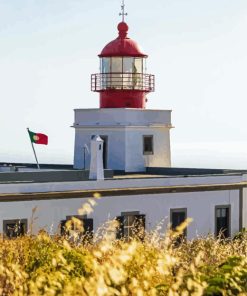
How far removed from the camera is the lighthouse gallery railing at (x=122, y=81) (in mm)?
38938

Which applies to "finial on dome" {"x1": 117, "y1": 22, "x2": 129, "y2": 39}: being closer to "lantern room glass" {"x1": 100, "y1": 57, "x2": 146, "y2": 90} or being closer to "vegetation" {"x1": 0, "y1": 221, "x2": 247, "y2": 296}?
"lantern room glass" {"x1": 100, "y1": 57, "x2": 146, "y2": 90}

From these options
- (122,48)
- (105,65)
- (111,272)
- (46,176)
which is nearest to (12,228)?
(46,176)

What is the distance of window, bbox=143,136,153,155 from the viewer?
3834 centimetres

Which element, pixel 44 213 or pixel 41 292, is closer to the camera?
pixel 41 292

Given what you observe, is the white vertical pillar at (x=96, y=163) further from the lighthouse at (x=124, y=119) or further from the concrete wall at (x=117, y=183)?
the lighthouse at (x=124, y=119)

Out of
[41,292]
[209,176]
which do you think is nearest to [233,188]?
[209,176]

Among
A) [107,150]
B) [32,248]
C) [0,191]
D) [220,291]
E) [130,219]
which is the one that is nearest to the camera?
[220,291]

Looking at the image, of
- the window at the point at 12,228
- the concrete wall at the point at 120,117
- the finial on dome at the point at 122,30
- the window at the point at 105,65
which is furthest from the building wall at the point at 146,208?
the finial on dome at the point at 122,30

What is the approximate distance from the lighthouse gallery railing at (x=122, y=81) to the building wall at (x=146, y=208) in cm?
847

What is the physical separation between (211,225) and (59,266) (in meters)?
18.2

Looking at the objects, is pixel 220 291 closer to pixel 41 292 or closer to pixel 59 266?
pixel 41 292

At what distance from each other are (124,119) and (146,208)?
845cm

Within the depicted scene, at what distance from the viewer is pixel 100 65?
129 feet

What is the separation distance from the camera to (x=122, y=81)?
3894 centimetres
